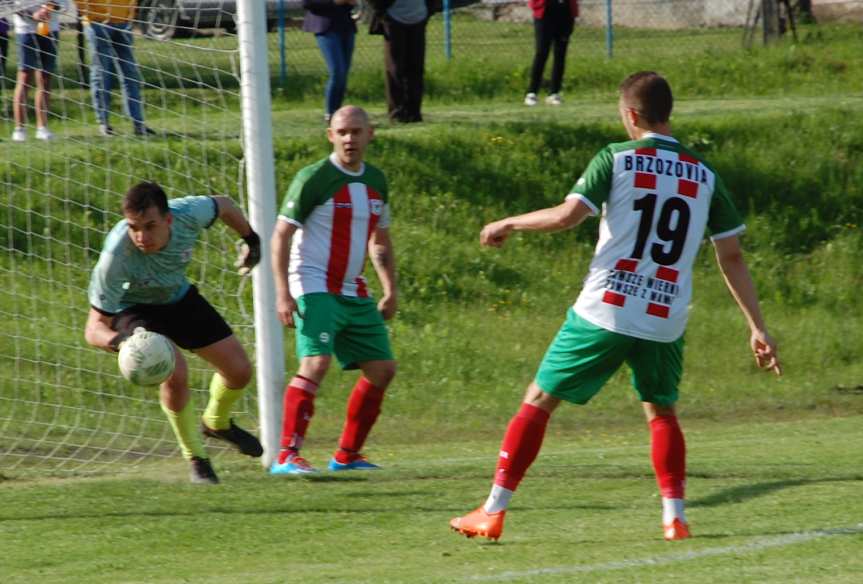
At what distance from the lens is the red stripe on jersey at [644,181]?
19.3ft

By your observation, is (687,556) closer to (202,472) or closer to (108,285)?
(202,472)

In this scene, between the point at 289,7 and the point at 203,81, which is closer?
the point at 203,81

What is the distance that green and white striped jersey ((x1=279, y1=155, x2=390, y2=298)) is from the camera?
317 inches

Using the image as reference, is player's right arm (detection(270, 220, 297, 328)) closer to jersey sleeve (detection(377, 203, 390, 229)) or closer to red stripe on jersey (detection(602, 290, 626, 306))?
jersey sleeve (detection(377, 203, 390, 229))

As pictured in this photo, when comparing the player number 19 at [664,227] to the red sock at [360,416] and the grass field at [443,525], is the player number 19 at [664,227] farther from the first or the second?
the red sock at [360,416]

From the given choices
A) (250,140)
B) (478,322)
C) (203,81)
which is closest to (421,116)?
(478,322)

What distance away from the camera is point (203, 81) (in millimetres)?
9781

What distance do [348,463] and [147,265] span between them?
179cm

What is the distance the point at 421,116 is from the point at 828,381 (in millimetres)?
5471

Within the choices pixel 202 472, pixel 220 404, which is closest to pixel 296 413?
pixel 220 404

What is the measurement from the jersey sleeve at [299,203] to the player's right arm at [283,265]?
0.05 meters

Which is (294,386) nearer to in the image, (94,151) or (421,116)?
(94,151)

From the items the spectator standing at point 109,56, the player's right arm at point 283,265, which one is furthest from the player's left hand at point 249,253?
the spectator standing at point 109,56

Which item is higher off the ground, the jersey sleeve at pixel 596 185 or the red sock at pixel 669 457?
the jersey sleeve at pixel 596 185
